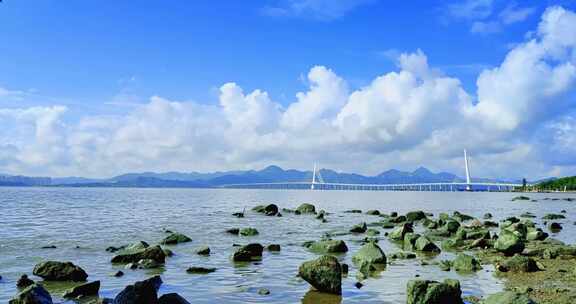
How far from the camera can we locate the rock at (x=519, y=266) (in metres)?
19.0

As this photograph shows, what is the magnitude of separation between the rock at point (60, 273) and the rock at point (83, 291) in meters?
2.53

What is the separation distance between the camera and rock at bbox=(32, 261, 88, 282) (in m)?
17.8

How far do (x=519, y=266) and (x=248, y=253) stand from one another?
1152cm

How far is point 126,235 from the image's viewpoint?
34844 millimetres

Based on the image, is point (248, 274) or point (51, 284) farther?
point (248, 274)

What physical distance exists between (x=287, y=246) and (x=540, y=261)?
42.8 feet

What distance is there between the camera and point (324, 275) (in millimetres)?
15711

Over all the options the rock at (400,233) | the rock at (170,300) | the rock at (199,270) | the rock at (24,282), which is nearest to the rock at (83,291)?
the rock at (24,282)

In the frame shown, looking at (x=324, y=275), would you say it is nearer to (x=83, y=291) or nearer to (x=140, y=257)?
(x=83, y=291)

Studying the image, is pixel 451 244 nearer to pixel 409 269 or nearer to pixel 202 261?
pixel 409 269

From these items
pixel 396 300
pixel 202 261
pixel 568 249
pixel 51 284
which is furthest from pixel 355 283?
pixel 568 249

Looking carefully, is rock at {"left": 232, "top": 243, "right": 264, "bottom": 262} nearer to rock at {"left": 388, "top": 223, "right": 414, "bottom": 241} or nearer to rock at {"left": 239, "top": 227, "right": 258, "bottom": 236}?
rock at {"left": 388, "top": 223, "right": 414, "bottom": 241}

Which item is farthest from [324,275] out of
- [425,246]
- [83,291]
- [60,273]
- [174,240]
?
[174,240]

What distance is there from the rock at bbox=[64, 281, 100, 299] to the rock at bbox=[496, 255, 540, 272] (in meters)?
14.7
